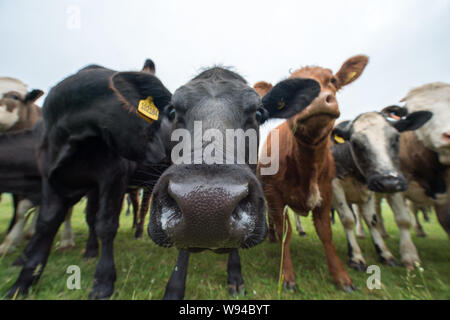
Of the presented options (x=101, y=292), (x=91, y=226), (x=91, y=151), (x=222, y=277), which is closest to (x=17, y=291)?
(x=101, y=292)

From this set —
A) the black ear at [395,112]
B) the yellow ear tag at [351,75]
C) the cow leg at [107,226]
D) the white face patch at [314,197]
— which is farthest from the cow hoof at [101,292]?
the black ear at [395,112]

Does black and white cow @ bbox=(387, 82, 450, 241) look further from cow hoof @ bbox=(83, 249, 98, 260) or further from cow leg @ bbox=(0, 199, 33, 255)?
cow leg @ bbox=(0, 199, 33, 255)

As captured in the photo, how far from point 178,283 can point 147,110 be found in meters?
1.92

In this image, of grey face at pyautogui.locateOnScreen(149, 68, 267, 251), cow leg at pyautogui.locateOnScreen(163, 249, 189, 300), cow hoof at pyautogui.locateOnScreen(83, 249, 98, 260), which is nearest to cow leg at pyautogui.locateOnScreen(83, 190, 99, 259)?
cow hoof at pyautogui.locateOnScreen(83, 249, 98, 260)

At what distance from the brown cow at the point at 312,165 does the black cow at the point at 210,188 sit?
958mm

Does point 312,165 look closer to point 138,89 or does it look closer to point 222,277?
point 222,277

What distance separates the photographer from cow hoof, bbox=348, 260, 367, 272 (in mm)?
3258

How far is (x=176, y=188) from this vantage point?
1.07 meters

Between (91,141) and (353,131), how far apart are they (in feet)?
14.4

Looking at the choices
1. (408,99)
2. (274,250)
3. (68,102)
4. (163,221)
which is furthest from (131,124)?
(408,99)

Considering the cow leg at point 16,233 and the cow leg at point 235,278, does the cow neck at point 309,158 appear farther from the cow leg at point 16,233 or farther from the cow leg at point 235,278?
the cow leg at point 16,233

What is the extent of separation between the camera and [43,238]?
2.38m

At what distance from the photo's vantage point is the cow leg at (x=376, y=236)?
3603 mm
